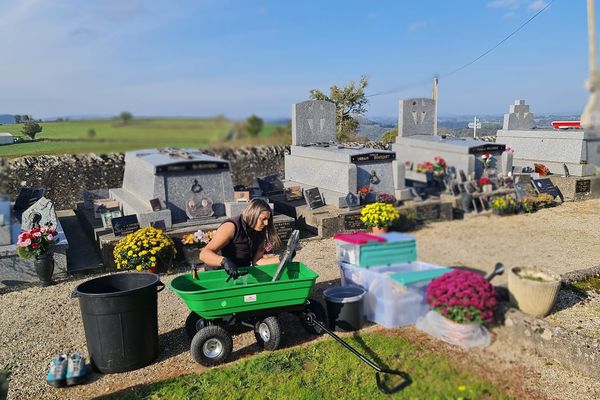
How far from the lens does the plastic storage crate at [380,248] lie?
9.73 feet

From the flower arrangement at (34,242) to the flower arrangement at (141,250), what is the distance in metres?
1.04

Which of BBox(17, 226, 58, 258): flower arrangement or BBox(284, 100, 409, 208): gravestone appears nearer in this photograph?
BBox(17, 226, 58, 258): flower arrangement

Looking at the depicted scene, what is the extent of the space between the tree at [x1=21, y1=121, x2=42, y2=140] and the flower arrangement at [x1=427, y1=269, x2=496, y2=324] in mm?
2319

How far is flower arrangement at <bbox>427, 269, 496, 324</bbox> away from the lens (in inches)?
110

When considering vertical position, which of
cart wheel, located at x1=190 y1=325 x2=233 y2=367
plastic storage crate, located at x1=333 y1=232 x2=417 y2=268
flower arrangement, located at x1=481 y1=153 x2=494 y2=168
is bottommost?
cart wheel, located at x1=190 y1=325 x2=233 y2=367

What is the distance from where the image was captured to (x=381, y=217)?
323 cm

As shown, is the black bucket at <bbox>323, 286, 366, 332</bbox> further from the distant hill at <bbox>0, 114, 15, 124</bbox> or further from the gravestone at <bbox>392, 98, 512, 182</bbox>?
the distant hill at <bbox>0, 114, 15, 124</bbox>

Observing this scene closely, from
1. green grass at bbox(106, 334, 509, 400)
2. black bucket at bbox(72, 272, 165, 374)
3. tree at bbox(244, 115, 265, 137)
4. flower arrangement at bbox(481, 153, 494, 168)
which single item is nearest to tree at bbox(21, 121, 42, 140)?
tree at bbox(244, 115, 265, 137)

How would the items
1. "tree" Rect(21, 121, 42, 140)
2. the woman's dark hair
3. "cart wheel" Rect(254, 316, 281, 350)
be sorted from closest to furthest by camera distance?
"tree" Rect(21, 121, 42, 140) < "cart wheel" Rect(254, 316, 281, 350) < the woman's dark hair

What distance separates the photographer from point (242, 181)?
16312 millimetres

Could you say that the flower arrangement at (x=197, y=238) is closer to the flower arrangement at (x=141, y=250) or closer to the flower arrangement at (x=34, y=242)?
the flower arrangement at (x=141, y=250)

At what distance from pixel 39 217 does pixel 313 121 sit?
6.95 metres

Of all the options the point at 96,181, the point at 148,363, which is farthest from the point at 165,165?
the point at 96,181

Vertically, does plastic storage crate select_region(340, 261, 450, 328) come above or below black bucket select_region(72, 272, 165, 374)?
above
